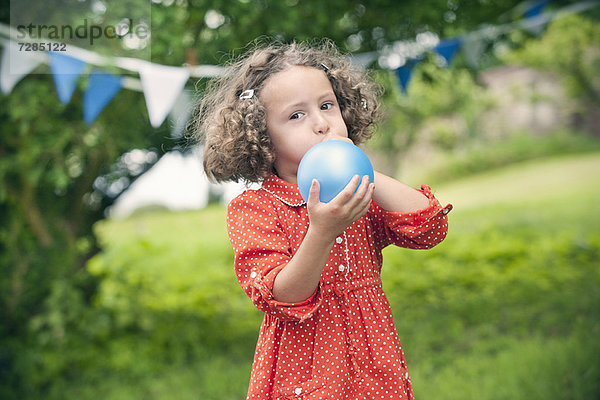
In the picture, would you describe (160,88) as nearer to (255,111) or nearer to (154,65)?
(154,65)

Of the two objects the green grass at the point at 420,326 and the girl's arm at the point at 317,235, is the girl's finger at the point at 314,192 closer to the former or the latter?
the girl's arm at the point at 317,235

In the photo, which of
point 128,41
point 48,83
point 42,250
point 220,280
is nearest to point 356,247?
point 128,41

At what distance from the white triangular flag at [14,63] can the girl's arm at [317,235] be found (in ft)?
8.75

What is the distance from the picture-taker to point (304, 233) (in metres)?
1.56

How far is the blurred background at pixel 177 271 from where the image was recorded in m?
3.55

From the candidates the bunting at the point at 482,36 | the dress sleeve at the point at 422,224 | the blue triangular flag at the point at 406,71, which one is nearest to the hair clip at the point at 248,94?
the dress sleeve at the point at 422,224

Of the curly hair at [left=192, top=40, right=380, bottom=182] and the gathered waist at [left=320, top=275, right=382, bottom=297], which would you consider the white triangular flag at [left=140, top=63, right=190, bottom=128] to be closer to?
the curly hair at [left=192, top=40, right=380, bottom=182]

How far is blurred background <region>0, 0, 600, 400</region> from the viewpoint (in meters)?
3.55

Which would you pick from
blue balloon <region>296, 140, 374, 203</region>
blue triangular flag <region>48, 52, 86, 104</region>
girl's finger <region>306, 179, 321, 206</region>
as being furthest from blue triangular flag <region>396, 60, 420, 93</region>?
girl's finger <region>306, 179, 321, 206</region>

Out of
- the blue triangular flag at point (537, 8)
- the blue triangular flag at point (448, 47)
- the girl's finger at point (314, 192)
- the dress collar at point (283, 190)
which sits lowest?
the dress collar at point (283, 190)

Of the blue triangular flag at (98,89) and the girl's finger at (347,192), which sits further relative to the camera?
the blue triangular flag at (98,89)

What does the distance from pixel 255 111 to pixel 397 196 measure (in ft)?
1.40

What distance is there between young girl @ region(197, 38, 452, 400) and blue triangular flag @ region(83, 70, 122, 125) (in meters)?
1.81

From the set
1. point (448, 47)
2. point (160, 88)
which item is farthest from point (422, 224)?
point (448, 47)
